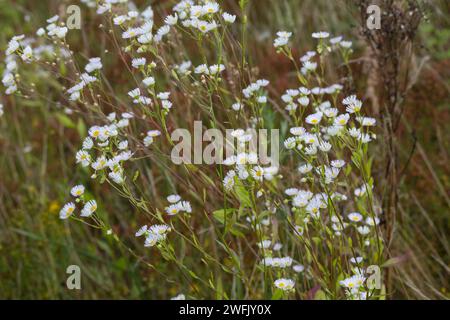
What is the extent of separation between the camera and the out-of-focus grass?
2645 millimetres

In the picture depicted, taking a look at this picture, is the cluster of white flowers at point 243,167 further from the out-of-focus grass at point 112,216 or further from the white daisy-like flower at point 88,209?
the out-of-focus grass at point 112,216

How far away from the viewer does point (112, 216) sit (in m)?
3.22

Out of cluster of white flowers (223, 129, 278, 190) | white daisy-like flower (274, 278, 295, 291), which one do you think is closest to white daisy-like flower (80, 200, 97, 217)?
cluster of white flowers (223, 129, 278, 190)

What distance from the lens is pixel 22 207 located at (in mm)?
3139

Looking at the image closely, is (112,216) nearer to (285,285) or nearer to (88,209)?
(88,209)

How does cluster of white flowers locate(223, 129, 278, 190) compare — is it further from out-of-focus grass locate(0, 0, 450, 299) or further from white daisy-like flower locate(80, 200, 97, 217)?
out-of-focus grass locate(0, 0, 450, 299)

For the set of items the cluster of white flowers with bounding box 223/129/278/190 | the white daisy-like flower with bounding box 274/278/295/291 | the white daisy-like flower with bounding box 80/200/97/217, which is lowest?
the white daisy-like flower with bounding box 274/278/295/291

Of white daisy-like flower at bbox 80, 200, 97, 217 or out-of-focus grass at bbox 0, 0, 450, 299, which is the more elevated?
out-of-focus grass at bbox 0, 0, 450, 299

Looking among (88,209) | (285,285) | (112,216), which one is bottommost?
(285,285)

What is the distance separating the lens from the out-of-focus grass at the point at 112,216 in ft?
8.68

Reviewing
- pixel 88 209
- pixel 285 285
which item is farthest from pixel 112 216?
pixel 285 285

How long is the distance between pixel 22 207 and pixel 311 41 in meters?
2.06

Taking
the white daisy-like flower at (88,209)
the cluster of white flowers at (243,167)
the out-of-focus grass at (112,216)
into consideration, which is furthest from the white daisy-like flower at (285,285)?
the out-of-focus grass at (112,216)
